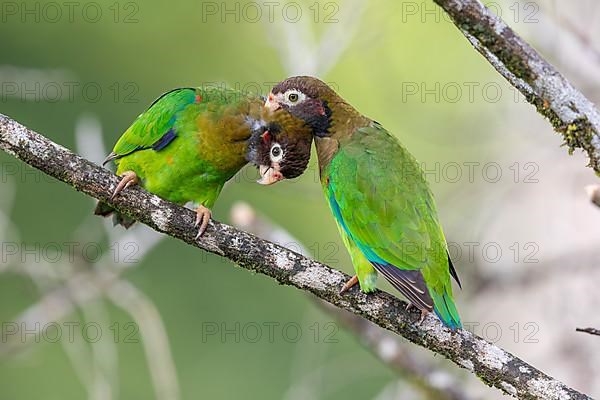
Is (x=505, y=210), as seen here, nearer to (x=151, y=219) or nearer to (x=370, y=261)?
(x=370, y=261)

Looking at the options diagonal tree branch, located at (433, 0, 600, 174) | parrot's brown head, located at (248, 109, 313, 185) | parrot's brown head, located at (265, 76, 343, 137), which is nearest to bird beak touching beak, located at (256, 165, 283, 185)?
parrot's brown head, located at (248, 109, 313, 185)

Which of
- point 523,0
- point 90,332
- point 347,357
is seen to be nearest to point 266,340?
point 347,357

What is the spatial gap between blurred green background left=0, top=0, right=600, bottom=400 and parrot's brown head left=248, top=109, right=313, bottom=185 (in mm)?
1984

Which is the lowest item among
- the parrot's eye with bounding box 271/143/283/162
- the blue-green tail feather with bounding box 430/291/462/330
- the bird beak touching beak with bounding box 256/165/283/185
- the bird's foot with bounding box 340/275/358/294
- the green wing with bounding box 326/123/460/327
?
the blue-green tail feather with bounding box 430/291/462/330

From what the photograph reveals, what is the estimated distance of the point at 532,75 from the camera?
8.96 feet

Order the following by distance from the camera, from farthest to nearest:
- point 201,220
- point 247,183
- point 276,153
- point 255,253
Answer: point 247,183 < point 276,153 < point 201,220 < point 255,253

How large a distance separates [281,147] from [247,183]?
14.2 feet

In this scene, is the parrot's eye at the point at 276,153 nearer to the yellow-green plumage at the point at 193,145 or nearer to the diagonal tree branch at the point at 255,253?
the yellow-green plumage at the point at 193,145

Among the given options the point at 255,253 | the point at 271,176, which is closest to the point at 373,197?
the point at 271,176

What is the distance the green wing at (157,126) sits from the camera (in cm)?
438

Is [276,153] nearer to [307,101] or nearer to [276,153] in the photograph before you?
[276,153]

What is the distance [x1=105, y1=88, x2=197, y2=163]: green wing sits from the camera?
4375 mm

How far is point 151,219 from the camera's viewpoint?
3422 mm

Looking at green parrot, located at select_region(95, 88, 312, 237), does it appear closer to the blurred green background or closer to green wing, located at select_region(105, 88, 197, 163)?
green wing, located at select_region(105, 88, 197, 163)
